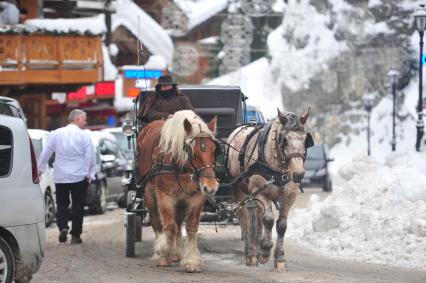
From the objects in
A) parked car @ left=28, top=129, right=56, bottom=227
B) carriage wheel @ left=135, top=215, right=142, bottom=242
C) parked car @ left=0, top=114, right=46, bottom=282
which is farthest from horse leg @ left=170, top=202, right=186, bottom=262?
parked car @ left=28, top=129, right=56, bottom=227

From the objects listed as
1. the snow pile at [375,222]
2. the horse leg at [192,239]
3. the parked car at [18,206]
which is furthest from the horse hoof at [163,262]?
the parked car at [18,206]

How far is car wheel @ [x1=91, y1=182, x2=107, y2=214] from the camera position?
960 inches

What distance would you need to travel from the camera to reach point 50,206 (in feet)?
70.1

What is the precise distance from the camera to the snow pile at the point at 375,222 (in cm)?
1491

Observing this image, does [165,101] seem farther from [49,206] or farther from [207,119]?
[49,206]

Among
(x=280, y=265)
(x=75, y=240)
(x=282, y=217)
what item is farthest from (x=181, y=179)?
(x=75, y=240)

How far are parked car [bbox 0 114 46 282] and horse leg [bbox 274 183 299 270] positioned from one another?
3705mm

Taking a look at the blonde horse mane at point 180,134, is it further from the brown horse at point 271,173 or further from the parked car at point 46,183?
the parked car at point 46,183

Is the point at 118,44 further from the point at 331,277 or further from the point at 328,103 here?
the point at 331,277

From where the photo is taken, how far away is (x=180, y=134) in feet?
43.4

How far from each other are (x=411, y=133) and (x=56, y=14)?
22.0 meters

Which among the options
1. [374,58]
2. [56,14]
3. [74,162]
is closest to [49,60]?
[56,14]

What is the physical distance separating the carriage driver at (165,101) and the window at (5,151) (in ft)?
13.9

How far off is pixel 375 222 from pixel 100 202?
9.77 metres
